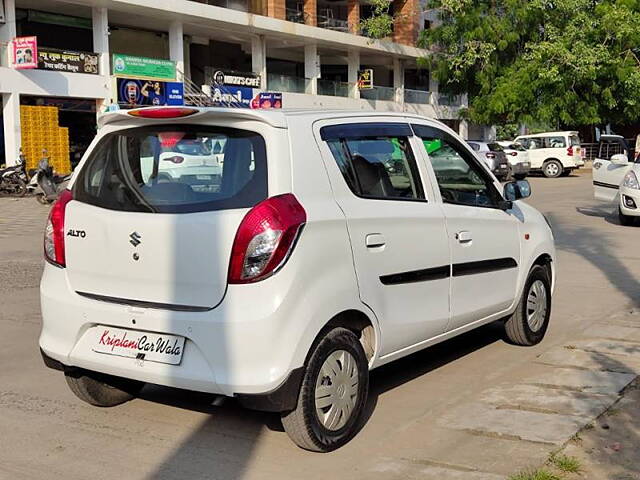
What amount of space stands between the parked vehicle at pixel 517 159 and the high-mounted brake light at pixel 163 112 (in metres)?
28.0

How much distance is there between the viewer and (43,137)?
1068 inches

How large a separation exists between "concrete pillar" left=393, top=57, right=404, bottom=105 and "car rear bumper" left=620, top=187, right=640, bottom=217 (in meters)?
31.1

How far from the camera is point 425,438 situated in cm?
427

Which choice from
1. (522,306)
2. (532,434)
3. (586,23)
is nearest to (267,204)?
(532,434)

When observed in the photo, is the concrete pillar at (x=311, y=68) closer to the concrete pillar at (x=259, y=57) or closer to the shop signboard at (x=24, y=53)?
the concrete pillar at (x=259, y=57)

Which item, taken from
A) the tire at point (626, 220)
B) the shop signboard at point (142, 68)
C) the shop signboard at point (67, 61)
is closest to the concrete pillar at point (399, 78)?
the shop signboard at point (142, 68)

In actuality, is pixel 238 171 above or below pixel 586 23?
below

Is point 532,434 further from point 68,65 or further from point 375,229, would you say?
point 68,65

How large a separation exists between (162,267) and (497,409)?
2.21m

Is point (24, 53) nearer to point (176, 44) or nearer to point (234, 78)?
point (176, 44)

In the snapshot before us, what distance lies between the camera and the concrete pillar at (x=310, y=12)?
38000mm

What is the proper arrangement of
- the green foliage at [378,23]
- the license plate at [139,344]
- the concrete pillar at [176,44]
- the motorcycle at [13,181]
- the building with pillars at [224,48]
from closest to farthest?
the license plate at [139,344] < the motorcycle at [13,181] < the building with pillars at [224,48] < the concrete pillar at [176,44] < the green foliage at [378,23]

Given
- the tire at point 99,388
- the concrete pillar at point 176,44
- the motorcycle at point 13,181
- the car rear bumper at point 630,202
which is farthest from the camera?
the concrete pillar at point 176,44

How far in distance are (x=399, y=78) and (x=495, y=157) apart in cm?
1735
